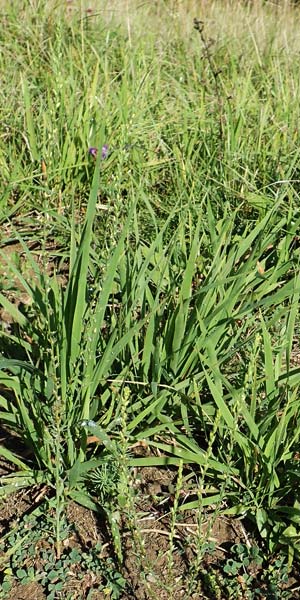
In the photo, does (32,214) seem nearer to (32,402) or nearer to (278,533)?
(32,402)

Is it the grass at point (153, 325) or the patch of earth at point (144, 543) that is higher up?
the grass at point (153, 325)

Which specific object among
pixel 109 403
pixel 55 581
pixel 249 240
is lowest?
pixel 55 581

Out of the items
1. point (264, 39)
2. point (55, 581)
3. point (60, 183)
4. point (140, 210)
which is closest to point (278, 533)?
point (55, 581)

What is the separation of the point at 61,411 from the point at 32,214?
132 centimetres

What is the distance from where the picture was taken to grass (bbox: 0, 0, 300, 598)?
1384 mm

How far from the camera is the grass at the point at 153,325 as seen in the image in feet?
4.54

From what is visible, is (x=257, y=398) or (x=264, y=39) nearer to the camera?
(x=257, y=398)

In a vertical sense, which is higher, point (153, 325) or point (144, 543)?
point (153, 325)

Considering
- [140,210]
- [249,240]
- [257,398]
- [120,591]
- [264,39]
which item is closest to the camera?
[120,591]

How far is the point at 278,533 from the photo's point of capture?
137 cm

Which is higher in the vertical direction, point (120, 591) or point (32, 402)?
point (32, 402)

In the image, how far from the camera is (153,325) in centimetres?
156

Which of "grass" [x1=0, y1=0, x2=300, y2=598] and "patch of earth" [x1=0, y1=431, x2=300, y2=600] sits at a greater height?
"grass" [x1=0, y1=0, x2=300, y2=598]

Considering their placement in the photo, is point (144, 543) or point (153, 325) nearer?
point (144, 543)
